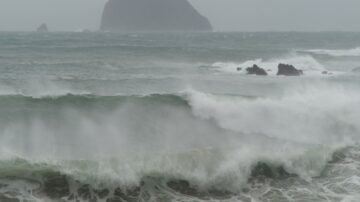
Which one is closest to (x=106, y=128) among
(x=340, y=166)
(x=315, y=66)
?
(x=340, y=166)

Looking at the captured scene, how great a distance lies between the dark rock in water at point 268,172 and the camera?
363 inches

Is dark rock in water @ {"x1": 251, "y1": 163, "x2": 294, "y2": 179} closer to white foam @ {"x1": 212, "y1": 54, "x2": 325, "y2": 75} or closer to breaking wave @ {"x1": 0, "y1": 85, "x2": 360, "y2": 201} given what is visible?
breaking wave @ {"x1": 0, "y1": 85, "x2": 360, "y2": 201}

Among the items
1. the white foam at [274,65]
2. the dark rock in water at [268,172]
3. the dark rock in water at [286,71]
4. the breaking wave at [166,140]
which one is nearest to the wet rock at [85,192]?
the breaking wave at [166,140]

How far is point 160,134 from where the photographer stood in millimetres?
10867

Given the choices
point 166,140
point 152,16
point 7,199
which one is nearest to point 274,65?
point 166,140

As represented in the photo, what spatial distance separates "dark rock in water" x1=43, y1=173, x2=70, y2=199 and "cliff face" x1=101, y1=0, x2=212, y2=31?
15370 centimetres

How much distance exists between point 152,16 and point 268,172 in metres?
161

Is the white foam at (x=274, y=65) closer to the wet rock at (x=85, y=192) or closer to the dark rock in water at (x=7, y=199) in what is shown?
the wet rock at (x=85, y=192)

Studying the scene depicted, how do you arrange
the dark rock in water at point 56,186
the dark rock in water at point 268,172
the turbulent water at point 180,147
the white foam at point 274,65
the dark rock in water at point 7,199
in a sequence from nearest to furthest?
the dark rock in water at point 7,199
the dark rock in water at point 56,186
the turbulent water at point 180,147
the dark rock in water at point 268,172
the white foam at point 274,65

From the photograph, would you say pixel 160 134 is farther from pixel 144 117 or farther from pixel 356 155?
pixel 356 155

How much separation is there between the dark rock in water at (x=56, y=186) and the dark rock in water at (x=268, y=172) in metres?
3.56

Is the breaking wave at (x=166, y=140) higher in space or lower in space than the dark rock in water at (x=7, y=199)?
higher

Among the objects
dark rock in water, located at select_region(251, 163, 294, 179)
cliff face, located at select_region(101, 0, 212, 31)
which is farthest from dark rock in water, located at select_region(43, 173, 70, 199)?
cliff face, located at select_region(101, 0, 212, 31)

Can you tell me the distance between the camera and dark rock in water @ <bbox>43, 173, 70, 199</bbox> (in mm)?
7992
